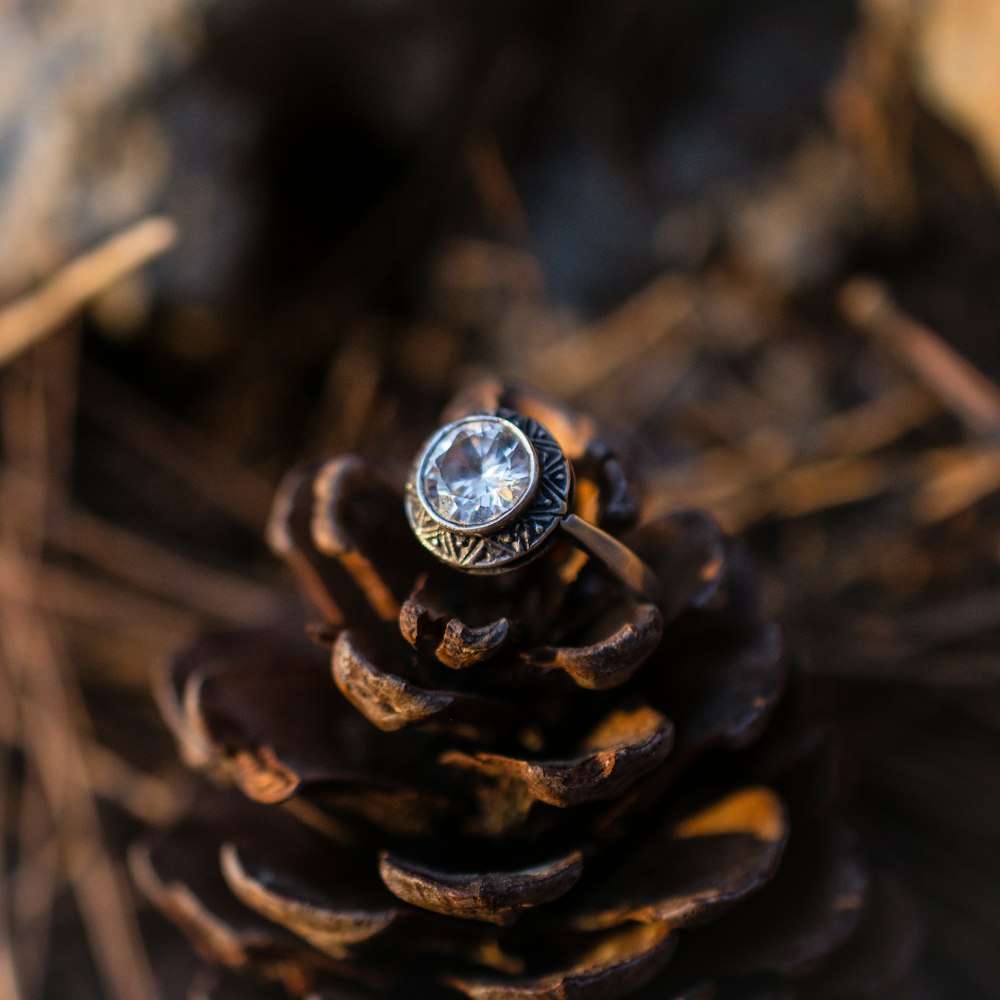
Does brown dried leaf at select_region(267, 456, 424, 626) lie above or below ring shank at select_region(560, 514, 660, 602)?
above

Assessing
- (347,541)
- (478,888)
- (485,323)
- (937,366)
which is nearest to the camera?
(478,888)

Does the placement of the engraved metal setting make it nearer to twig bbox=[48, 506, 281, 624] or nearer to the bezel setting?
the bezel setting

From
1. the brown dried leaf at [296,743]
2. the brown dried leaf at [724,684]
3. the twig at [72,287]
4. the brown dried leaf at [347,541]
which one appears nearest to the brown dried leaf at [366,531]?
the brown dried leaf at [347,541]

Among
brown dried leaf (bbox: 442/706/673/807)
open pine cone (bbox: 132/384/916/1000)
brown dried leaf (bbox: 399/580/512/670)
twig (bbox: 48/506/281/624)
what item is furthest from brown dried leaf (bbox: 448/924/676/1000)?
twig (bbox: 48/506/281/624)

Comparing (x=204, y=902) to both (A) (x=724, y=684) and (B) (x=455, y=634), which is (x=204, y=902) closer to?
(B) (x=455, y=634)

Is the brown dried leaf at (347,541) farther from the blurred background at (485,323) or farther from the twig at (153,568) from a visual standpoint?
the twig at (153,568)

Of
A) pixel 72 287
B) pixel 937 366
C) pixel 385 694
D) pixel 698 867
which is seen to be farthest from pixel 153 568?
pixel 937 366
